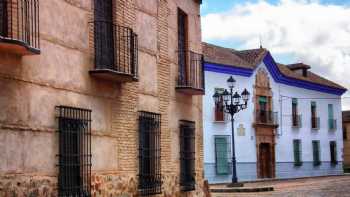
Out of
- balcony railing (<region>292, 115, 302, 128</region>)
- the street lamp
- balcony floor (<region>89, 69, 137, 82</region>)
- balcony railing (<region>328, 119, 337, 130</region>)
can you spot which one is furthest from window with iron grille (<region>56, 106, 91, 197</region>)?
balcony railing (<region>328, 119, 337, 130</region>)

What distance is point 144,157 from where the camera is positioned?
1082cm

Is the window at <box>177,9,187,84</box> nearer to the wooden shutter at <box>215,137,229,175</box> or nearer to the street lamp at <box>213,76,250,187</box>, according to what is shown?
the street lamp at <box>213,76,250,187</box>

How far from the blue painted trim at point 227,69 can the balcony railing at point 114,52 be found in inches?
848

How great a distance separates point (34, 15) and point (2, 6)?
628 millimetres

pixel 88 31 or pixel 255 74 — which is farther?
pixel 255 74

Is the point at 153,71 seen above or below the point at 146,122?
above

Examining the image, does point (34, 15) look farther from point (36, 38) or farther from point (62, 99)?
point (62, 99)

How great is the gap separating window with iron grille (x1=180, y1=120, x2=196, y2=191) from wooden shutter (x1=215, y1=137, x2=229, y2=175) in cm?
1889

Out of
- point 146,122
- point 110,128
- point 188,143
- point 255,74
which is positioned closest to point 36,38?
point 110,128

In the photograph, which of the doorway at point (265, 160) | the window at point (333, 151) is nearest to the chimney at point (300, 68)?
the window at point (333, 151)

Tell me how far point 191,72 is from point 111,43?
3640mm

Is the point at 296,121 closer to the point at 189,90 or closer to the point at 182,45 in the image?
the point at 182,45

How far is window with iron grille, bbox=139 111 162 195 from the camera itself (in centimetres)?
1070

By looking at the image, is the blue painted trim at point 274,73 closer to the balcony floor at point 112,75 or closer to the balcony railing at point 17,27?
the balcony floor at point 112,75
